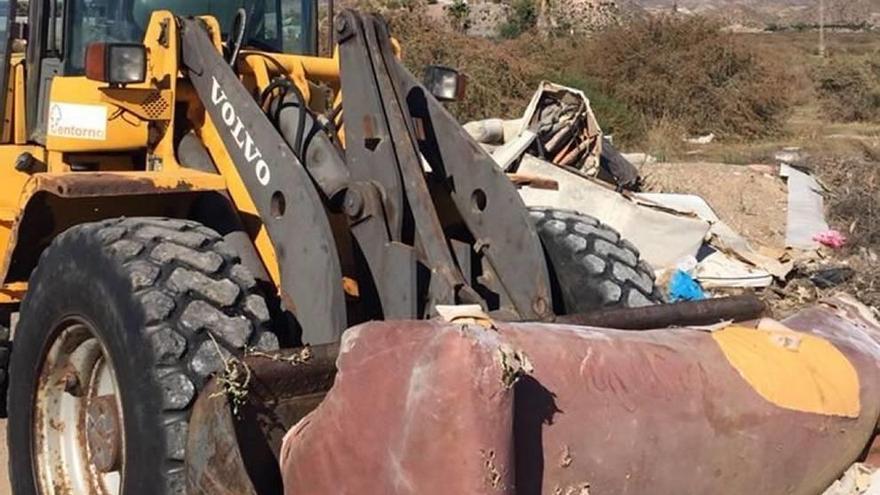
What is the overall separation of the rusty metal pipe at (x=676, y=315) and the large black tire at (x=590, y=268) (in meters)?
0.61

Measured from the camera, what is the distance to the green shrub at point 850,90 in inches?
1251

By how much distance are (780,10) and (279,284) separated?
13482cm

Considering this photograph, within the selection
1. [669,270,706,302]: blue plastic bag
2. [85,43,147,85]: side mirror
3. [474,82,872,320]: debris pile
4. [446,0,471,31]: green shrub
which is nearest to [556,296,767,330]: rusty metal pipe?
[85,43,147,85]: side mirror

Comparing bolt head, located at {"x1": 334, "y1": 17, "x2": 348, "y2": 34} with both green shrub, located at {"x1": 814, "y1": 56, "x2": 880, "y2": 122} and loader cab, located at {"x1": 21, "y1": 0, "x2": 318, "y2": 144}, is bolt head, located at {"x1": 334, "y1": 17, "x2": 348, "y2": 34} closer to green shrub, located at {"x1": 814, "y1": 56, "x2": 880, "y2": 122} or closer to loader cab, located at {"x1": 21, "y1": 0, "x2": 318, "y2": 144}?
loader cab, located at {"x1": 21, "y1": 0, "x2": 318, "y2": 144}

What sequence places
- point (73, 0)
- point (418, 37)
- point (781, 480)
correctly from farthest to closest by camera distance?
point (418, 37)
point (73, 0)
point (781, 480)

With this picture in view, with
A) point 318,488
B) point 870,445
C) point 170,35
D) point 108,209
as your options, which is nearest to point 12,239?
point 108,209

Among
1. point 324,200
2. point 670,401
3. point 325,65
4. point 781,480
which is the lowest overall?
point 781,480

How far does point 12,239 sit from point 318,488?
2353mm

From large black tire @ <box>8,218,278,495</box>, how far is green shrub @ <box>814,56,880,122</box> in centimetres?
3007

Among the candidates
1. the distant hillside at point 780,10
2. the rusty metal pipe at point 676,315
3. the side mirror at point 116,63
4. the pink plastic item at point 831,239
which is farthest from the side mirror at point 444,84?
the distant hillside at point 780,10

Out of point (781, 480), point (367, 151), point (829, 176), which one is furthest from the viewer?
point (829, 176)

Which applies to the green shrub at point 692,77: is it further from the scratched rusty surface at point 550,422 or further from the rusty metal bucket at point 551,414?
the scratched rusty surface at point 550,422

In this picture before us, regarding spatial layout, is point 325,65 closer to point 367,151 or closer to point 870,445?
point 367,151

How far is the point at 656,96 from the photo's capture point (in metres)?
27.5
